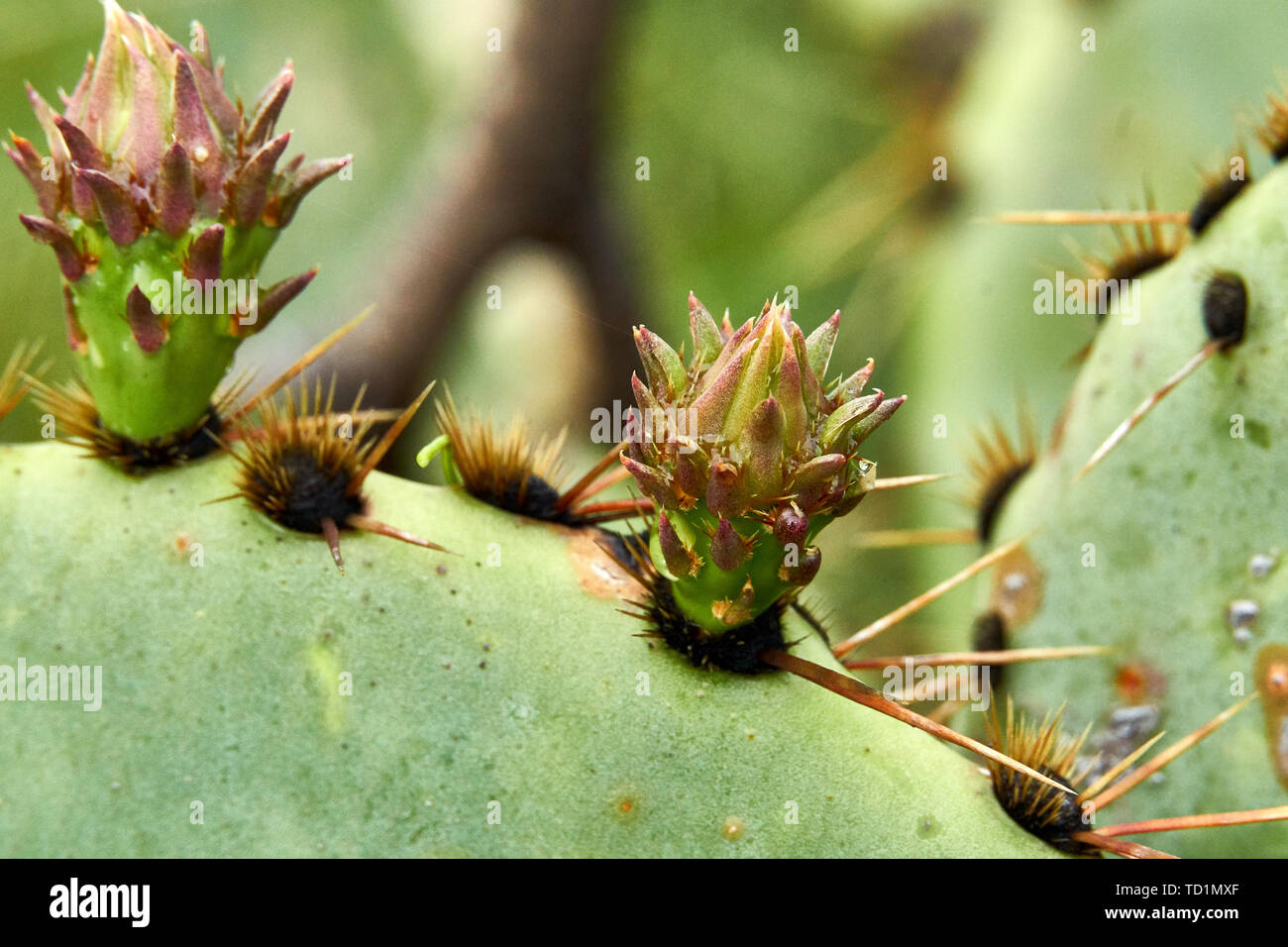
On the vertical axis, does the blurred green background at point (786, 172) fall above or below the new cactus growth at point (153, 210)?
above

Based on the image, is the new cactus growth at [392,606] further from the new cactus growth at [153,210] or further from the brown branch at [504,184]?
the brown branch at [504,184]

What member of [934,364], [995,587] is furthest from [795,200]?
[995,587]

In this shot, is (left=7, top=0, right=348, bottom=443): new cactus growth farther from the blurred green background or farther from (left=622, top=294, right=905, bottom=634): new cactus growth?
the blurred green background

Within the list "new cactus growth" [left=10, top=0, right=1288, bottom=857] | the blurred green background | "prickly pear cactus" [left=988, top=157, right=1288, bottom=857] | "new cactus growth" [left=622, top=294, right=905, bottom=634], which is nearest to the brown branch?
the blurred green background

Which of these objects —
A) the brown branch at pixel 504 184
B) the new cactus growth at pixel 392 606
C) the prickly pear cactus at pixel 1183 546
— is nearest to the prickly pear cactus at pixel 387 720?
the new cactus growth at pixel 392 606

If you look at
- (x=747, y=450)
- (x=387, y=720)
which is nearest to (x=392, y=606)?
(x=387, y=720)
